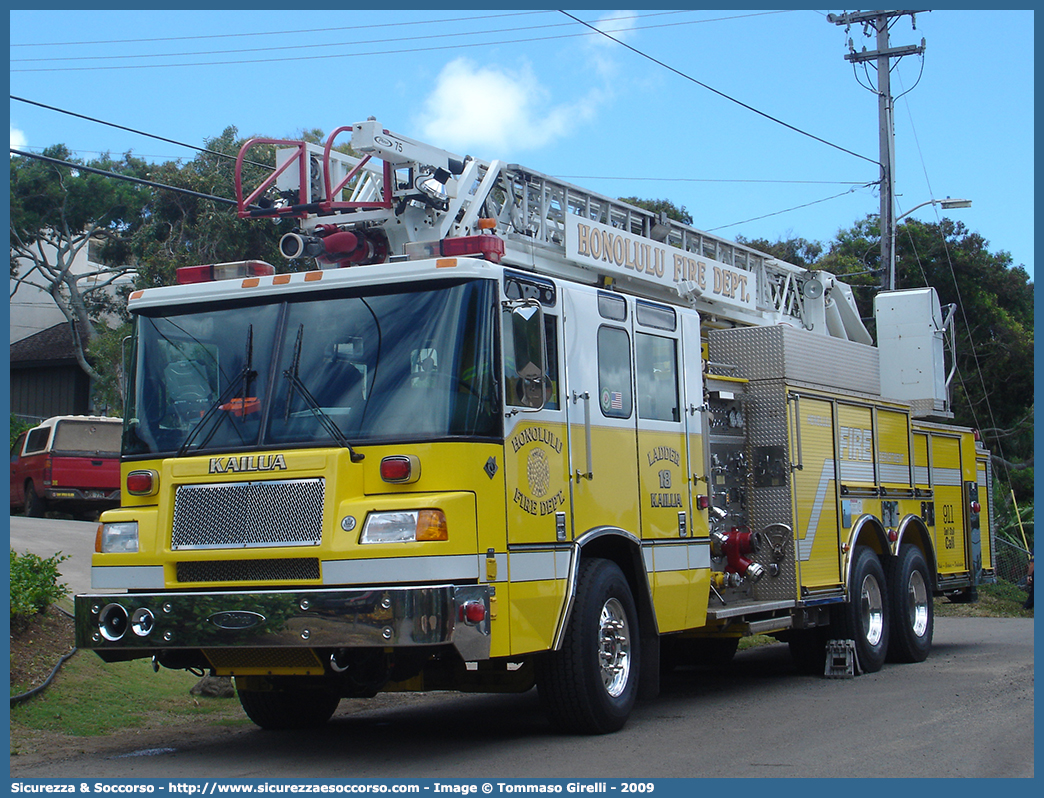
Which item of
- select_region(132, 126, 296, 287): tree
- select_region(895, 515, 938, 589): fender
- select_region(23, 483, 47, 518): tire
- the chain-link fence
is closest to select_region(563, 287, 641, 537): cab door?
select_region(895, 515, 938, 589): fender

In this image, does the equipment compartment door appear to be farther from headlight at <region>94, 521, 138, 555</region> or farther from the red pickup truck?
the red pickup truck

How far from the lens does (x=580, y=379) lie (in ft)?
27.2

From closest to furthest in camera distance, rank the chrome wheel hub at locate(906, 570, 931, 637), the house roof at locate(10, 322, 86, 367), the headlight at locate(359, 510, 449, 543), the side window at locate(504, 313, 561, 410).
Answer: the headlight at locate(359, 510, 449, 543), the side window at locate(504, 313, 561, 410), the chrome wheel hub at locate(906, 570, 931, 637), the house roof at locate(10, 322, 86, 367)

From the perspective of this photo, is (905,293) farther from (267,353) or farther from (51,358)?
(51,358)

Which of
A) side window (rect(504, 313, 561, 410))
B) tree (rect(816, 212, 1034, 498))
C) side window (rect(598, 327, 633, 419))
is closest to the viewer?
side window (rect(504, 313, 561, 410))

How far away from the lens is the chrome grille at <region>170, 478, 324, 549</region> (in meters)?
7.12

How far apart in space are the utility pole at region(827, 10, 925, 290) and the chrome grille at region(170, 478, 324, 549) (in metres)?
18.3

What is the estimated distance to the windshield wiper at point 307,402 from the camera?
722 cm

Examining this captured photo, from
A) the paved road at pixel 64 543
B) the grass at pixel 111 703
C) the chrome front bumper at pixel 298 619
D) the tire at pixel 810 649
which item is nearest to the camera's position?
the chrome front bumper at pixel 298 619

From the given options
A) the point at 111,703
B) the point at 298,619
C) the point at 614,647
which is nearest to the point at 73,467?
the point at 111,703

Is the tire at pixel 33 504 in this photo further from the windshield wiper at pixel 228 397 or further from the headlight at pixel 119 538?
the windshield wiper at pixel 228 397

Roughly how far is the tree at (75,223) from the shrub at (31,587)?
75.7ft

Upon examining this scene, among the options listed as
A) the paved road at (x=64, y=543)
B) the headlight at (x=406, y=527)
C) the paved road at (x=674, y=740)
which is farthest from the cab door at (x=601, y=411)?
the paved road at (x=64, y=543)

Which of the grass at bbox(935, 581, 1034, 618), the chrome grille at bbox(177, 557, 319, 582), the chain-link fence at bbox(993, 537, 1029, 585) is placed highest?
the chrome grille at bbox(177, 557, 319, 582)
